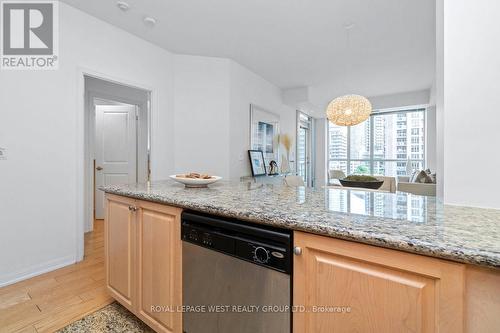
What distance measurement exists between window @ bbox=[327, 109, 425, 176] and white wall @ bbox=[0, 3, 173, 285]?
5.83 metres

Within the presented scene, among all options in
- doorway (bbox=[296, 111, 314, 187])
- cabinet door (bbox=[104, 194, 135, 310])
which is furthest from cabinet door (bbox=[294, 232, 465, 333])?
doorway (bbox=[296, 111, 314, 187])

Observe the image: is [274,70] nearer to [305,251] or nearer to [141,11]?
[141,11]

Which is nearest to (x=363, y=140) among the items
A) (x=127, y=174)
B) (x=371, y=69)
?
(x=371, y=69)

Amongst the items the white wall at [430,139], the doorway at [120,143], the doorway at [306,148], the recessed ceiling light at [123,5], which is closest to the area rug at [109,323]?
the doorway at [120,143]

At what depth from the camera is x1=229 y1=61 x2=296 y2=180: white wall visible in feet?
11.8

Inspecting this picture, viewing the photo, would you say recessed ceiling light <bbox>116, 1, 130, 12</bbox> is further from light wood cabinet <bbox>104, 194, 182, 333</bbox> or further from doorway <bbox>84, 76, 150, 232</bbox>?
light wood cabinet <bbox>104, 194, 182, 333</bbox>

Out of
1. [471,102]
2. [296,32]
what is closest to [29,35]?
[296,32]

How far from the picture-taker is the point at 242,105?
3.83 metres

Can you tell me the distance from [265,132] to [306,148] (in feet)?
8.16

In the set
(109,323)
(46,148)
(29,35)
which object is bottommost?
(109,323)

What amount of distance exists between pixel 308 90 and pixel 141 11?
10.9 ft

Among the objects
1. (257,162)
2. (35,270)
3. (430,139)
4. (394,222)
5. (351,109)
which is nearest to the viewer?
(394,222)

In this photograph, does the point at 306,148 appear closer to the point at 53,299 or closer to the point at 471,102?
the point at 471,102

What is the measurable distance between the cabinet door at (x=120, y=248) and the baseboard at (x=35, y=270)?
1.05 metres
